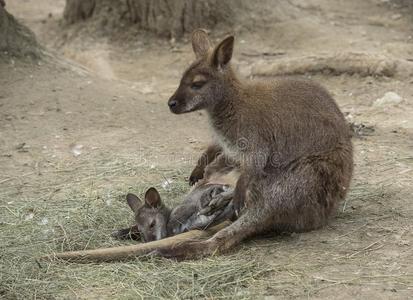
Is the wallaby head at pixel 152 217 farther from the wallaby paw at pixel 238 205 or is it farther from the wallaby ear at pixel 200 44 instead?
the wallaby ear at pixel 200 44

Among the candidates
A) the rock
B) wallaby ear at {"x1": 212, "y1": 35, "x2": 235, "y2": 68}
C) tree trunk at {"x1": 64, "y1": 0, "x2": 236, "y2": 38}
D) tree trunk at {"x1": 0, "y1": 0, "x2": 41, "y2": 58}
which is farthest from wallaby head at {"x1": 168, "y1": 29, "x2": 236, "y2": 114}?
tree trunk at {"x1": 64, "y1": 0, "x2": 236, "y2": 38}

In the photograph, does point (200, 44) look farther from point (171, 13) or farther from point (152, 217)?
point (171, 13)

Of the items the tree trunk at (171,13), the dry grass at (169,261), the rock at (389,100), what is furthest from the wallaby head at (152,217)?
the tree trunk at (171,13)

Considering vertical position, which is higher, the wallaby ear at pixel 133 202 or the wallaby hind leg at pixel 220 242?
the wallaby hind leg at pixel 220 242

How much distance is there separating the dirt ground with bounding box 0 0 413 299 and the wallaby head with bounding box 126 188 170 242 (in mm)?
268

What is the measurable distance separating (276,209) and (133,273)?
1210 mm

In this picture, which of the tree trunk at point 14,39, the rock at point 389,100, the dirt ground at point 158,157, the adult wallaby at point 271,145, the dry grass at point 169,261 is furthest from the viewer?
the tree trunk at point 14,39

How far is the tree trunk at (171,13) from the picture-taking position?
11156mm

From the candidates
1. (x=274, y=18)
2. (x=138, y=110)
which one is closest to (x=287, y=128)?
(x=138, y=110)

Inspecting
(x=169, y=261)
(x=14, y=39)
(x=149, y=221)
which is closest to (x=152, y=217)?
(x=149, y=221)

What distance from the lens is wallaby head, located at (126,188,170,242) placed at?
578 centimetres

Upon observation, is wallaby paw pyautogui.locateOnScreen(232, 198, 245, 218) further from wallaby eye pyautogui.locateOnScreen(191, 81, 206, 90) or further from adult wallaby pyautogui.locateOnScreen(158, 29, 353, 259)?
wallaby eye pyautogui.locateOnScreen(191, 81, 206, 90)

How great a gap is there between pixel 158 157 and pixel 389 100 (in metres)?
3.13

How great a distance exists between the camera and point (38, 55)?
31.1 ft
